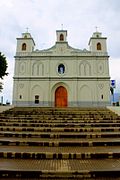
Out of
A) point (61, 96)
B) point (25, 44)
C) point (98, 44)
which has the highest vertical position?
point (25, 44)

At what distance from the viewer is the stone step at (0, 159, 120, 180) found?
9.85 ft

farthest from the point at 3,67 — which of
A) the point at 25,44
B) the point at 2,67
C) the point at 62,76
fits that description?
the point at 25,44

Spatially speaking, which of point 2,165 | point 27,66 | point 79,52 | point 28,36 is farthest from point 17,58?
point 2,165

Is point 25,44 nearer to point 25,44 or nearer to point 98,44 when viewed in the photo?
point 25,44

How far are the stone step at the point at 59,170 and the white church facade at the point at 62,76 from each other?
71.2ft

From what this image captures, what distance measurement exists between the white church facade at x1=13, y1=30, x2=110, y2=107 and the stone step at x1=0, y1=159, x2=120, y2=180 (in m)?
21.7

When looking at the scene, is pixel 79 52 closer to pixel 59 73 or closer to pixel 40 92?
pixel 59 73

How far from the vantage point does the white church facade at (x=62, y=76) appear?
83.5ft

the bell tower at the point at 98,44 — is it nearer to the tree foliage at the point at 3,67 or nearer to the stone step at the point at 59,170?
the tree foliage at the point at 3,67

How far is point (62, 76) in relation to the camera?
2614cm

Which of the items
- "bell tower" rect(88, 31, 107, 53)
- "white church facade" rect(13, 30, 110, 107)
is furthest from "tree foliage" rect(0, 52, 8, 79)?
"bell tower" rect(88, 31, 107, 53)

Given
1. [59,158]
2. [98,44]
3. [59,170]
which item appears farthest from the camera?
[98,44]

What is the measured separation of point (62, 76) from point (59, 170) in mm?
23277

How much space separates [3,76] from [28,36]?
13.2 m
